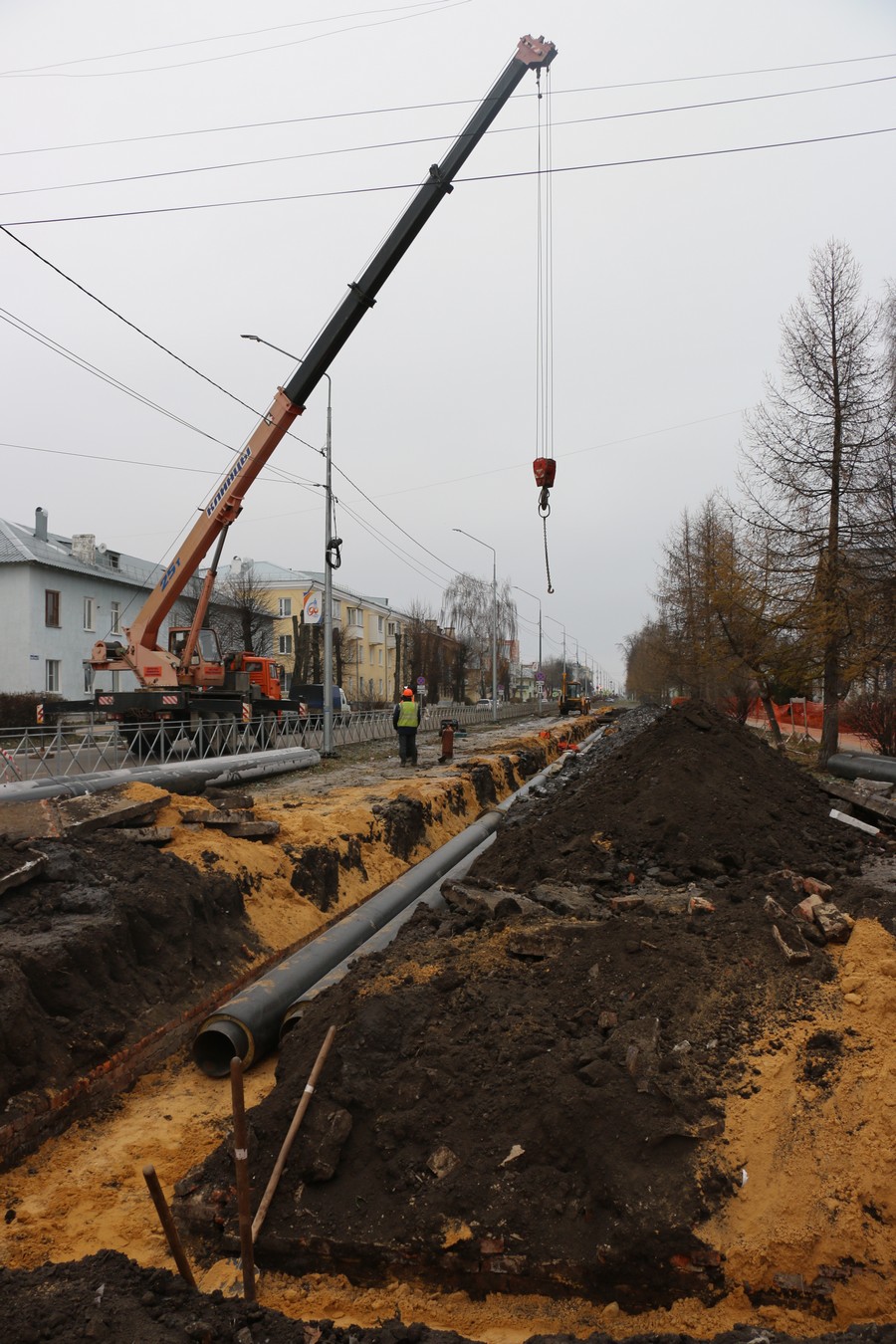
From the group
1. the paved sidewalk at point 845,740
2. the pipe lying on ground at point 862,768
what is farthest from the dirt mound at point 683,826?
the paved sidewalk at point 845,740

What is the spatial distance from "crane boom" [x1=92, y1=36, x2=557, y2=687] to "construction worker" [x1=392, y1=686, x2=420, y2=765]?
15.4 feet

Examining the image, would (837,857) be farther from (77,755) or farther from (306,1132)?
(77,755)

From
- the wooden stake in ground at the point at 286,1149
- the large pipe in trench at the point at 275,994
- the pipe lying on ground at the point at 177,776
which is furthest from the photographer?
the pipe lying on ground at the point at 177,776

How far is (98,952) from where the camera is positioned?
19.8 feet

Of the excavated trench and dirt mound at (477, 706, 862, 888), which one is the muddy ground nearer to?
the excavated trench

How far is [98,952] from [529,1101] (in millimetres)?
3518

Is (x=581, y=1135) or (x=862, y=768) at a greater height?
(x=862, y=768)

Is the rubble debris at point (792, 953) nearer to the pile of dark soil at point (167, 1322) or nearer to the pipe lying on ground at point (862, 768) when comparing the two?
the pile of dark soil at point (167, 1322)

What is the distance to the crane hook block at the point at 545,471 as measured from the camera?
12.1 meters

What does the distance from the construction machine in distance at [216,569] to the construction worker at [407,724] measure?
340 cm

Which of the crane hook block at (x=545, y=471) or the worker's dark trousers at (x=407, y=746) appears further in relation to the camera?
the worker's dark trousers at (x=407, y=746)

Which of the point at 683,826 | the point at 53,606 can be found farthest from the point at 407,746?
the point at 53,606

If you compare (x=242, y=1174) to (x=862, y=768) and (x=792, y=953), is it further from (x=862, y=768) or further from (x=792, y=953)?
(x=862, y=768)

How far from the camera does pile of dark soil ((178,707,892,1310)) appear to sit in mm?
3588
